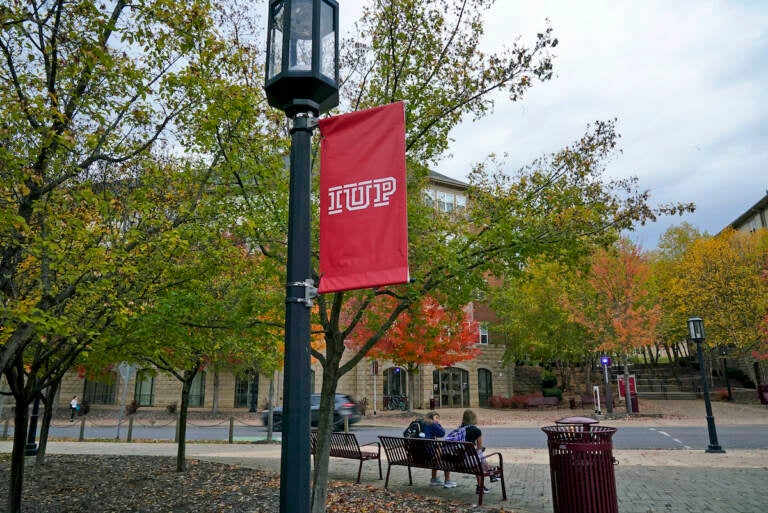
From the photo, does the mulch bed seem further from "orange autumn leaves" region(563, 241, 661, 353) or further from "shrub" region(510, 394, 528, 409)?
"shrub" region(510, 394, 528, 409)

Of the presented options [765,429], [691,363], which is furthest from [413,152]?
[691,363]

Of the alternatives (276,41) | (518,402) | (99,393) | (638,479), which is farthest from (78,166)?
(99,393)

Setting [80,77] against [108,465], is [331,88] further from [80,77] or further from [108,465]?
[108,465]

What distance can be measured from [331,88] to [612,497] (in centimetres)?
608

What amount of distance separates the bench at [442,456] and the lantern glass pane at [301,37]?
6.75 meters

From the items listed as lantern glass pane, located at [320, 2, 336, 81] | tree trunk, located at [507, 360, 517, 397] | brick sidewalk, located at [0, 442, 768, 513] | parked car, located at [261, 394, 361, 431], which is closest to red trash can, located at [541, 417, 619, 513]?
brick sidewalk, located at [0, 442, 768, 513]

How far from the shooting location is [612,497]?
6723mm

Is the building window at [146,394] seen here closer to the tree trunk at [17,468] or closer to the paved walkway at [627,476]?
the paved walkway at [627,476]

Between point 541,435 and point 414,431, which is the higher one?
point 414,431

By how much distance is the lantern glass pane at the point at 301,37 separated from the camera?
10.3ft

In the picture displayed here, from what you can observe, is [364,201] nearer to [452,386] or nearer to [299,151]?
[299,151]

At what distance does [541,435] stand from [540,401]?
17.0 metres

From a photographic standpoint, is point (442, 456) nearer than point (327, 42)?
No

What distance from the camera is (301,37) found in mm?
3145
